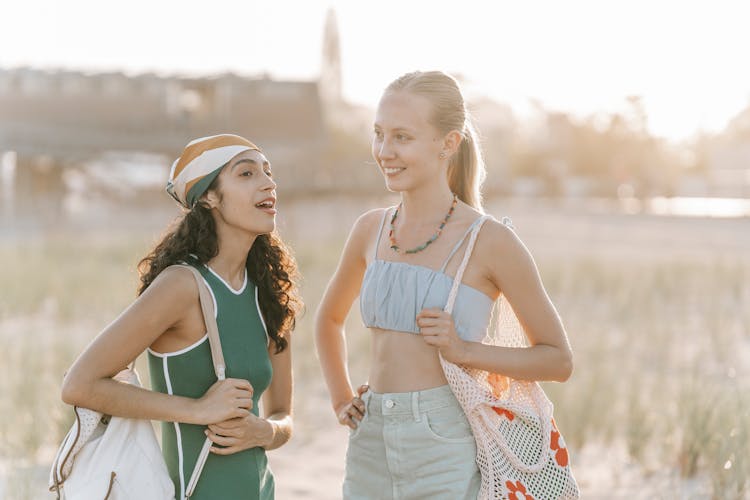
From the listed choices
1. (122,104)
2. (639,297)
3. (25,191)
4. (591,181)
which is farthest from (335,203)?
(591,181)

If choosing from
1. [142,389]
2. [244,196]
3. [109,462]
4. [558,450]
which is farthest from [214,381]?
[558,450]

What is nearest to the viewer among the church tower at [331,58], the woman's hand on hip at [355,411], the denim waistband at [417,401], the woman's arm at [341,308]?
the denim waistband at [417,401]

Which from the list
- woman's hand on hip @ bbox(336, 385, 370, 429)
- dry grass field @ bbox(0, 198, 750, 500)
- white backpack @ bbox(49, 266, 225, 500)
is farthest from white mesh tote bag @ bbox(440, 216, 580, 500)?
dry grass field @ bbox(0, 198, 750, 500)

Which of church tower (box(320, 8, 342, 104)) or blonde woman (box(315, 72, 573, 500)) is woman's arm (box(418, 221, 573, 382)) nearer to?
blonde woman (box(315, 72, 573, 500))

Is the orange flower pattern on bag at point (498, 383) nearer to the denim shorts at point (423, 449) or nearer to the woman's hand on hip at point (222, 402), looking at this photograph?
the denim shorts at point (423, 449)

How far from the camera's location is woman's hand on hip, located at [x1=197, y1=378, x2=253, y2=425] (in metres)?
2.11

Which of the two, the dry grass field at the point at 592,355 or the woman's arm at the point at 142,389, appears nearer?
the woman's arm at the point at 142,389

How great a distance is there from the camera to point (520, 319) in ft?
7.76

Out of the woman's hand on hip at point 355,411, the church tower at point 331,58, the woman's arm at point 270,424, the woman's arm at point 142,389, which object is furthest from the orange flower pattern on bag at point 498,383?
the church tower at point 331,58

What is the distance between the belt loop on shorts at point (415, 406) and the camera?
7.71 feet

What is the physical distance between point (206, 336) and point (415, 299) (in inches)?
22.8

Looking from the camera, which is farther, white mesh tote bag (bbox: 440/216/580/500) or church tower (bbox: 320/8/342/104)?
church tower (bbox: 320/8/342/104)

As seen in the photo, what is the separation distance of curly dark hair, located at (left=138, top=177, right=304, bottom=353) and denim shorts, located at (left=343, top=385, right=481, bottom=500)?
1.22 feet

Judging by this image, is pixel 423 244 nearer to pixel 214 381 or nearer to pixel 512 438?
pixel 512 438
